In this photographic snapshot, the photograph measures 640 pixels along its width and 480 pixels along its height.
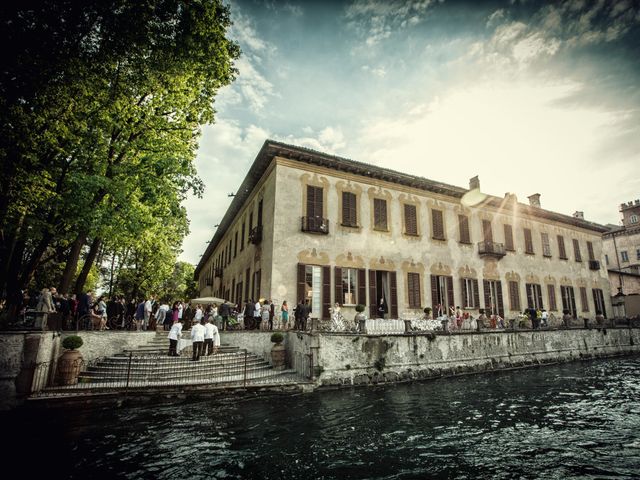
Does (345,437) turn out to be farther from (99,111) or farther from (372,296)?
(99,111)

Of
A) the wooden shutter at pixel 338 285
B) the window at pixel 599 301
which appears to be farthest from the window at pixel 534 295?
the wooden shutter at pixel 338 285

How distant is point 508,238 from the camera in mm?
24391

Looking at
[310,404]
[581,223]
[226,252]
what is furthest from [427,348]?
[581,223]

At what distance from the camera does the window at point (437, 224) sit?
2138 cm

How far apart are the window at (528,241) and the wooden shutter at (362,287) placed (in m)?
14.2

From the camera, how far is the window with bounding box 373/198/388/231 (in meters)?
19.5

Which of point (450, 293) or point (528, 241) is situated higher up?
point (528, 241)

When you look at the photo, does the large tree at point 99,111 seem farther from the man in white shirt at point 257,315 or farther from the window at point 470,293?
the window at point 470,293

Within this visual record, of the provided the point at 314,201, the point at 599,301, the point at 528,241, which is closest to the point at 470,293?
the point at 528,241

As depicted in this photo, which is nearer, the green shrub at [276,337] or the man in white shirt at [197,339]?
the man in white shirt at [197,339]

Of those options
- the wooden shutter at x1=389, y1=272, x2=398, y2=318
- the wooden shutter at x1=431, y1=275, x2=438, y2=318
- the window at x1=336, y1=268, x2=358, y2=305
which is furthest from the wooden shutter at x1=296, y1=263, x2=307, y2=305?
the wooden shutter at x1=431, y1=275, x2=438, y2=318

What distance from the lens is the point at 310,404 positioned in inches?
408

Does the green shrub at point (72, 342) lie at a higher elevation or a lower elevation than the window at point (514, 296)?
lower

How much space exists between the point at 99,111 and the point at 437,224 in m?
18.3
